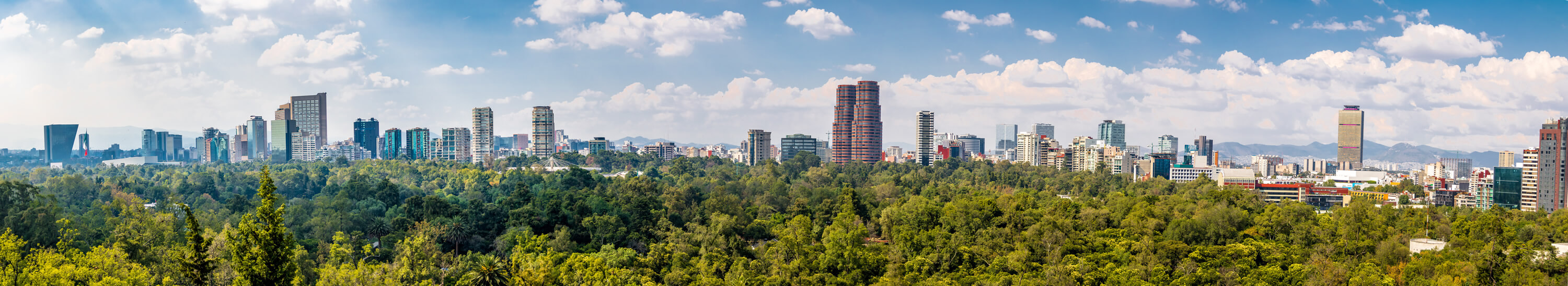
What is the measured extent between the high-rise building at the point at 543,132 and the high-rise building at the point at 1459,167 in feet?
298

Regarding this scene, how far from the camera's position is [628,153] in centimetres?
8300

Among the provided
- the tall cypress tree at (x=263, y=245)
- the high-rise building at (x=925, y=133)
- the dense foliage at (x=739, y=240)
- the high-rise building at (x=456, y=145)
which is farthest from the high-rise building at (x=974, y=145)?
the tall cypress tree at (x=263, y=245)

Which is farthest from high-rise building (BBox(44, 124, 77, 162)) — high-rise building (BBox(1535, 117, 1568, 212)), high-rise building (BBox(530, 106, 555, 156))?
high-rise building (BBox(1535, 117, 1568, 212))

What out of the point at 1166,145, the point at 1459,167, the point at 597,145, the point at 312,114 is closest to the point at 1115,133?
the point at 1166,145

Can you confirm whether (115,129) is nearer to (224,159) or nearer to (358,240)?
(224,159)

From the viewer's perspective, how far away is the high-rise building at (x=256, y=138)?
103m

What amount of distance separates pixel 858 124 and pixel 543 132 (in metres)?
30.2

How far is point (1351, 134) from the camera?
5674 inches

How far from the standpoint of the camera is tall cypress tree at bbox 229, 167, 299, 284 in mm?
11086

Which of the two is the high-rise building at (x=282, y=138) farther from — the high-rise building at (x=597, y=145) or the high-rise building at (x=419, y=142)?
the high-rise building at (x=597, y=145)

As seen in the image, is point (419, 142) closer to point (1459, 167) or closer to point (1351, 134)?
point (1459, 167)

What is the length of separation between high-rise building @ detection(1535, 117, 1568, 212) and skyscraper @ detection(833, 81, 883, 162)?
164 feet

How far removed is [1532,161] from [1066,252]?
41.4 m

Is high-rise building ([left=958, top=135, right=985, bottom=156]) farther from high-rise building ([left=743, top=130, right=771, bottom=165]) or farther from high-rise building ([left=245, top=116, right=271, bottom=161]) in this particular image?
high-rise building ([left=245, top=116, right=271, bottom=161])
